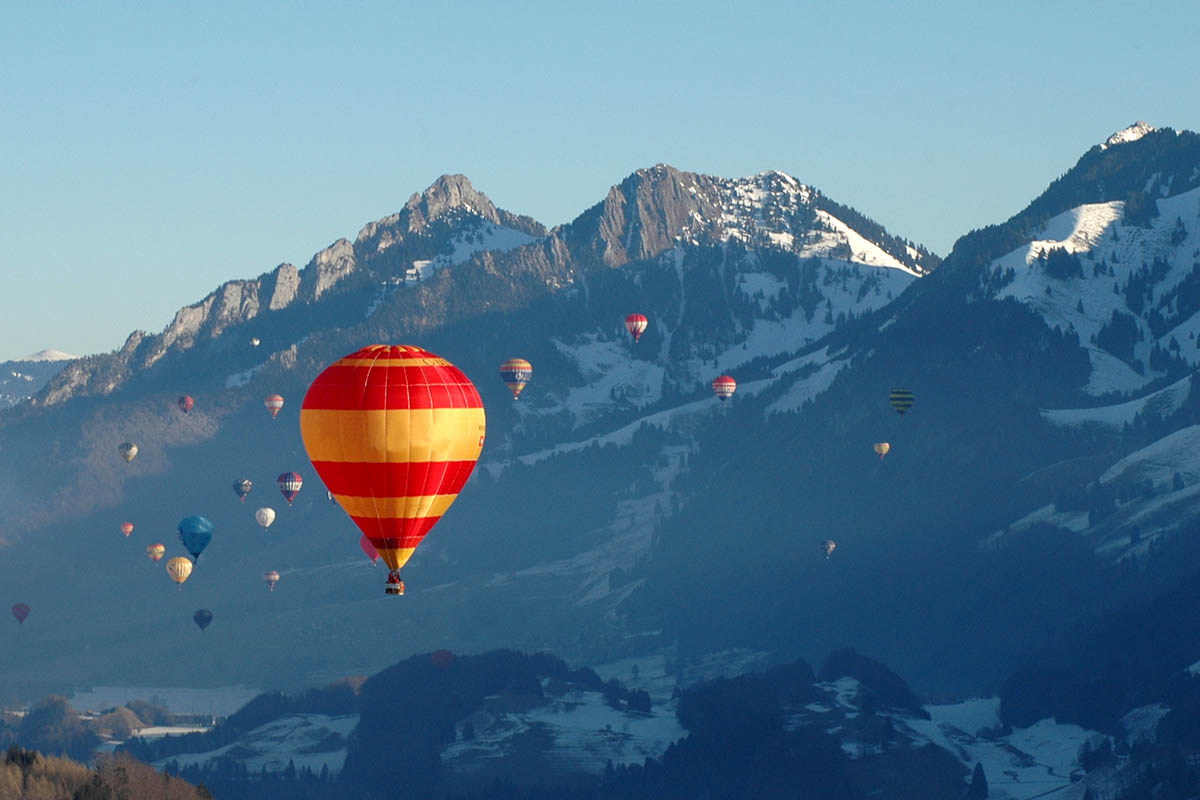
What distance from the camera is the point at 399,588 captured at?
187m
